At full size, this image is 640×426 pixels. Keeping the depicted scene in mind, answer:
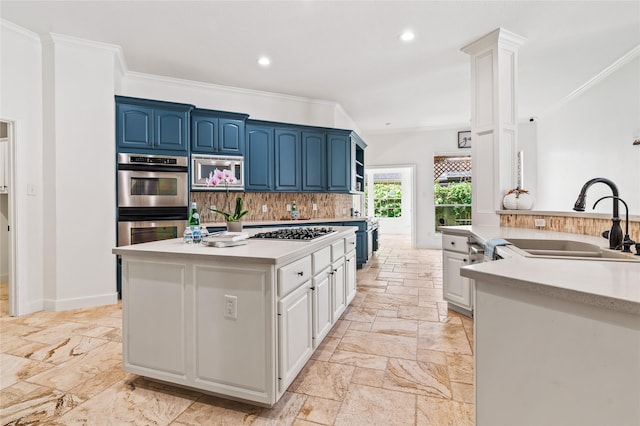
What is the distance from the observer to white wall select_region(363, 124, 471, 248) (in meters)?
7.58

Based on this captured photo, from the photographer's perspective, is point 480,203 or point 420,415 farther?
point 480,203

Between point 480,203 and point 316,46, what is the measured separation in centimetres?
261

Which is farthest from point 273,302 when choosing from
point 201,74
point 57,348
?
point 201,74

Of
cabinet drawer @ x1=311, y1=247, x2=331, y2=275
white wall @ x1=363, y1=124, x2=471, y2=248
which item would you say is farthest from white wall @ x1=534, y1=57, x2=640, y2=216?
cabinet drawer @ x1=311, y1=247, x2=331, y2=275

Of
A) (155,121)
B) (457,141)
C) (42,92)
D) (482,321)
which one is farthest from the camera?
(457,141)

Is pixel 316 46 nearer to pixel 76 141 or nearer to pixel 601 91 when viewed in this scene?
pixel 76 141

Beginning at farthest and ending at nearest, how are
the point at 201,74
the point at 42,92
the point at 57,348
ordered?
the point at 201,74 → the point at 42,92 → the point at 57,348

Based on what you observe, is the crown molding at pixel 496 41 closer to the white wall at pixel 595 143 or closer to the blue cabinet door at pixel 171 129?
the white wall at pixel 595 143

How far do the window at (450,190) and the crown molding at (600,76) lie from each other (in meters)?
2.05

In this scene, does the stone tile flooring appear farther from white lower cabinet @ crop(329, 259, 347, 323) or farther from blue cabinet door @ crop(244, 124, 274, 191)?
blue cabinet door @ crop(244, 124, 274, 191)

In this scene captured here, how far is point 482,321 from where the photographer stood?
3.63 ft

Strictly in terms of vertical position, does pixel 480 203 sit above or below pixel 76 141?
below

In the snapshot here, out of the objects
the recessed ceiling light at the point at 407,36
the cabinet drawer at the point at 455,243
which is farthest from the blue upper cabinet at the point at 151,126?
the cabinet drawer at the point at 455,243

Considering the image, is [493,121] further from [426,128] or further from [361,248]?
[426,128]
